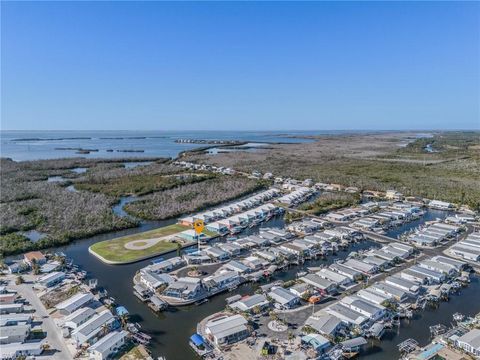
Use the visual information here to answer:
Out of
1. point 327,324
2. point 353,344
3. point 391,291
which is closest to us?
point 353,344

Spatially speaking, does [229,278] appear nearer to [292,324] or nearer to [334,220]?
[292,324]

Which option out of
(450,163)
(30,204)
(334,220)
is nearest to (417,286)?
(334,220)

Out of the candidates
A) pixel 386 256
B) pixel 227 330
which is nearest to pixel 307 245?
pixel 386 256

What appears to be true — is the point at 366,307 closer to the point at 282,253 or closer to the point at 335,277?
the point at 335,277

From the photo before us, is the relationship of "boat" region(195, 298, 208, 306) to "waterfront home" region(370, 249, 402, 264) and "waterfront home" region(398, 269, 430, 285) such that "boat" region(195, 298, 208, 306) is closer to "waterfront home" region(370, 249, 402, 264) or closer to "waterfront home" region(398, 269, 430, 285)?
"waterfront home" region(398, 269, 430, 285)

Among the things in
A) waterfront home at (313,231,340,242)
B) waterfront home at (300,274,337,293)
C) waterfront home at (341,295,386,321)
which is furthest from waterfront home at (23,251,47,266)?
waterfront home at (313,231,340,242)

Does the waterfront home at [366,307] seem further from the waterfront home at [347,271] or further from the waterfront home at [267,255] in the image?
the waterfront home at [267,255]

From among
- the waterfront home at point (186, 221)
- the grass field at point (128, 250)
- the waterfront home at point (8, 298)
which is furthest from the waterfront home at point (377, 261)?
the waterfront home at point (8, 298)
